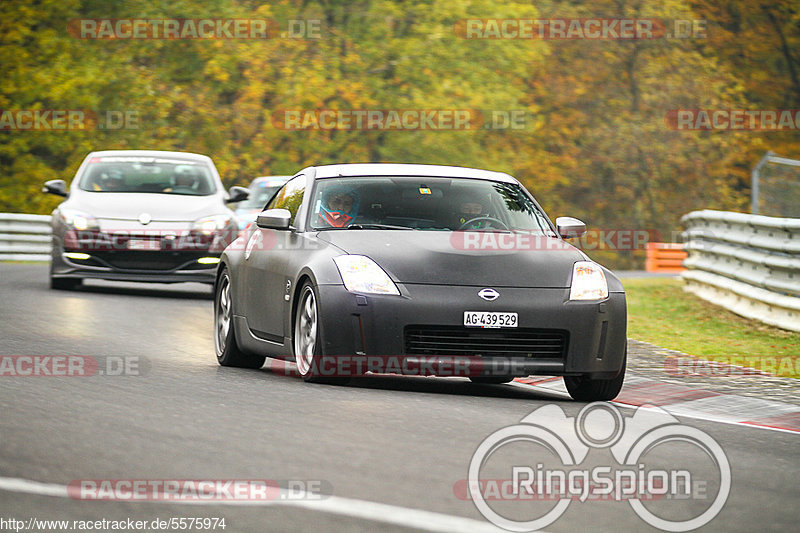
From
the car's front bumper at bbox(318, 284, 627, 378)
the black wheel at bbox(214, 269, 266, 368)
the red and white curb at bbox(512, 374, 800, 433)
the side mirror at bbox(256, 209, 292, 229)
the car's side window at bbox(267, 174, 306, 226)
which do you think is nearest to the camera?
the red and white curb at bbox(512, 374, 800, 433)

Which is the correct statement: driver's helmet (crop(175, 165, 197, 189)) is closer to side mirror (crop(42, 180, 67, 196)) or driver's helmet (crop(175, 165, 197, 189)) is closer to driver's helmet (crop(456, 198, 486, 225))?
side mirror (crop(42, 180, 67, 196))

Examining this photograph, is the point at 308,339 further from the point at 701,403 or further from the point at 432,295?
the point at 701,403

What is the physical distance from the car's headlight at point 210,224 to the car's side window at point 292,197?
6.86 meters

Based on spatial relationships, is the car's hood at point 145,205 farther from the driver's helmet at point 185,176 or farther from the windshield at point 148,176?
the driver's helmet at point 185,176

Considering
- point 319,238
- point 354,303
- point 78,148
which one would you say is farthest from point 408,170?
point 78,148

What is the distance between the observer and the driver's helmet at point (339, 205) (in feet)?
35.1

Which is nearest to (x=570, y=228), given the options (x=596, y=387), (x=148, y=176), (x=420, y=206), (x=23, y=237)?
(x=420, y=206)

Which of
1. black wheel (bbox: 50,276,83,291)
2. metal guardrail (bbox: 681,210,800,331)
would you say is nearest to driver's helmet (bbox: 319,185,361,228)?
metal guardrail (bbox: 681,210,800,331)

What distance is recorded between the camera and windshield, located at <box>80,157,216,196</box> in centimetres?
2000

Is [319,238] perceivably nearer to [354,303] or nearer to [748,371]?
[354,303]

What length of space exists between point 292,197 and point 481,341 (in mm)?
2480

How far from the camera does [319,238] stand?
10.4 meters

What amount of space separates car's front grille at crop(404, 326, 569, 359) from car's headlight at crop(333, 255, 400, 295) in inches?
12.2

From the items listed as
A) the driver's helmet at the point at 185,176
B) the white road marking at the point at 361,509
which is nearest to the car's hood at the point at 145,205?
the driver's helmet at the point at 185,176
